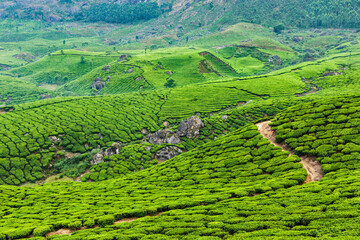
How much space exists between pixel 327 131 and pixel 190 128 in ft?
140

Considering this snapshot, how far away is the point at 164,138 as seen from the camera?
236 ft

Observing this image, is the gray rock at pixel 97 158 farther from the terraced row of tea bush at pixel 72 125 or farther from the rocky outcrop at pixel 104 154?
the terraced row of tea bush at pixel 72 125

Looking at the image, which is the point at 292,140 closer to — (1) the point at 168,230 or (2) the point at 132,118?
(1) the point at 168,230

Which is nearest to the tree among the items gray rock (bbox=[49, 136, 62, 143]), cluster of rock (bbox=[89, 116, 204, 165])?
cluster of rock (bbox=[89, 116, 204, 165])

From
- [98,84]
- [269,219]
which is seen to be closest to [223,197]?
[269,219]

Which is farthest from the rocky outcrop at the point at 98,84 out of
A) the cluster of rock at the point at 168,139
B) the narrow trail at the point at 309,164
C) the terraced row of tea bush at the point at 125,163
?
the narrow trail at the point at 309,164

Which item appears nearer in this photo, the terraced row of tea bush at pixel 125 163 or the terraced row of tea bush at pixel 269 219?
the terraced row of tea bush at pixel 269 219

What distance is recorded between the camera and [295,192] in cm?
2628

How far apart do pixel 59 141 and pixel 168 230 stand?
61326 millimetres

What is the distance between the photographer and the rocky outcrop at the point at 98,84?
15188 cm

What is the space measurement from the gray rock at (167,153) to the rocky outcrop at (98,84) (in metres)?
107

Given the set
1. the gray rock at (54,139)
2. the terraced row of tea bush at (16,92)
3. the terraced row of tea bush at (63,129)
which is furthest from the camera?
the terraced row of tea bush at (16,92)

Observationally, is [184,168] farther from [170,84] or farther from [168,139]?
[170,84]

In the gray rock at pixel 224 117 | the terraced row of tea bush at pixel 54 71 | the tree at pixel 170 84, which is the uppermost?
the terraced row of tea bush at pixel 54 71
